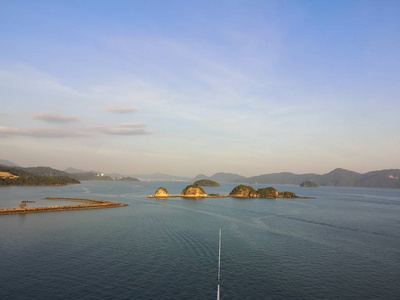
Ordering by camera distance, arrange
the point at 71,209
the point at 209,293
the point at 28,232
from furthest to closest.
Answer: the point at 71,209, the point at 28,232, the point at 209,293

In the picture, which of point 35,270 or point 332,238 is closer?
point 35,270

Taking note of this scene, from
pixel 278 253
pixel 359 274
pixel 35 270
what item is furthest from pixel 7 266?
pixel 359 274

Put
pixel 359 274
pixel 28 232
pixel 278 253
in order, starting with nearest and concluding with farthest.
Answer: pixel 359 274
pixel 278 253
pixel 28 232

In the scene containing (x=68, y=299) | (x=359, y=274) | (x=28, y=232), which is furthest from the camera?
(x=28, y=232)

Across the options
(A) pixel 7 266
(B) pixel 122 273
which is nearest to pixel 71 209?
(A) pixel 7 266

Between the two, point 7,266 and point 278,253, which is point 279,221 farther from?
point 7,266

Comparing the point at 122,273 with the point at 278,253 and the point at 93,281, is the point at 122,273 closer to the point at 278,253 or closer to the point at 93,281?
the point at 93,281

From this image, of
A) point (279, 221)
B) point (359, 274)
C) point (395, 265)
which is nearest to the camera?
point (359, 274)

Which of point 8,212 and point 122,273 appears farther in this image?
point 8,212

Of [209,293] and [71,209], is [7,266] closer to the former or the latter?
[209,293]
